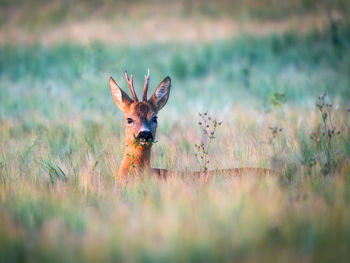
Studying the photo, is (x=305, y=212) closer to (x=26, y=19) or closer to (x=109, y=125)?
(x=109, y=125)

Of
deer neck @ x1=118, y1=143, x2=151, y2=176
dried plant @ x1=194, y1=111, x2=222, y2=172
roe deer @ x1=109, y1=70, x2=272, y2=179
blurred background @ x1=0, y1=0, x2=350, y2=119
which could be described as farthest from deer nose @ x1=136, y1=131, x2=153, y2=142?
blurred background @ x1=0, y1=0, x2=350, y2=119

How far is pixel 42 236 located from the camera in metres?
3.44

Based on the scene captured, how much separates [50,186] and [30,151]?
1600mm

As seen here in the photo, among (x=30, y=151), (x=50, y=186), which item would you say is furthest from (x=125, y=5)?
(x=50, y=186)

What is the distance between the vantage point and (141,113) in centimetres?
568

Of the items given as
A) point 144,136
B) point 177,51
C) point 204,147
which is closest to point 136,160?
point 144,136

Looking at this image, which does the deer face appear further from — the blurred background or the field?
the blurred background

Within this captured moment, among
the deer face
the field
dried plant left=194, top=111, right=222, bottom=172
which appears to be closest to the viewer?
the field

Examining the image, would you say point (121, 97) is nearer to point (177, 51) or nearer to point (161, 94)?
point (161, 94)

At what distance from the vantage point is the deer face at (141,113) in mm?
5406

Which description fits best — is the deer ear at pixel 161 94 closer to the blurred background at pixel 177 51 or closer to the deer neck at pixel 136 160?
the deer neck at pixel 136 160

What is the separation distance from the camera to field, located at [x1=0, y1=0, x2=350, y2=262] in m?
3.23

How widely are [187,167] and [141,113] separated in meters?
0.84

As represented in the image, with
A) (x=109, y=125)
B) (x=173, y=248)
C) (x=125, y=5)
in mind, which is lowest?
(x=173, y=248)
